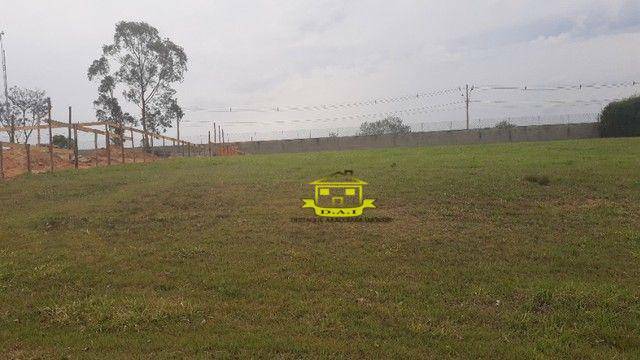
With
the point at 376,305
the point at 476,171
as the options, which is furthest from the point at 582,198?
the point at 376,305

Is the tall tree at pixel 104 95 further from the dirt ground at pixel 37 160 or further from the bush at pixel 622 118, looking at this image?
the bush at pixel 622 118

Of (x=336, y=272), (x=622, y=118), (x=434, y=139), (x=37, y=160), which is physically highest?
(x=622, y=118)

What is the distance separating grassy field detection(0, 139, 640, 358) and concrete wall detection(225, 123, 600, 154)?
25.7m

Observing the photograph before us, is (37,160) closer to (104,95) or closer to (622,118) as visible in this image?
(104,95)

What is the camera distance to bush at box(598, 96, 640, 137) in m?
28.9

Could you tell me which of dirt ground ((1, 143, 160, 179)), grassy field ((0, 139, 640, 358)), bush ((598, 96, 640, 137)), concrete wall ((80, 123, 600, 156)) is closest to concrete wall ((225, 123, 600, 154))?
concrete wall ((80, 123, 600, 156))

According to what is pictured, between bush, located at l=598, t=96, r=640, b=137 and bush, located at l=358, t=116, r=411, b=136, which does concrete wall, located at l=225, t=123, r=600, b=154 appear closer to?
bush, located at l=598, t=96, r=640, b=137

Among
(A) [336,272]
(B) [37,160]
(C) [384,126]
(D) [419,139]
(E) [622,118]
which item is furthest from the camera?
(C) [384,126]

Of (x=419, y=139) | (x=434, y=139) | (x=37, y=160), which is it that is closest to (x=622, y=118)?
(x=434, y=139)

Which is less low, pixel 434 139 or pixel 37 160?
pixel 434 139

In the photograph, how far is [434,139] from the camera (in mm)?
37938

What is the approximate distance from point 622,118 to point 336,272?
30115mm

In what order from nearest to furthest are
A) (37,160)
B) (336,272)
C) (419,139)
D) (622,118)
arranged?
(336,272) < (37,160) < (622,118) < (419,139)

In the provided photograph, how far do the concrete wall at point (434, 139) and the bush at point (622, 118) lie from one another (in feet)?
7.29
